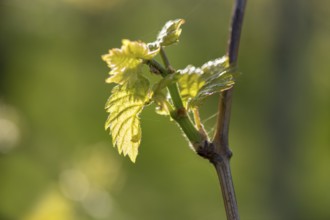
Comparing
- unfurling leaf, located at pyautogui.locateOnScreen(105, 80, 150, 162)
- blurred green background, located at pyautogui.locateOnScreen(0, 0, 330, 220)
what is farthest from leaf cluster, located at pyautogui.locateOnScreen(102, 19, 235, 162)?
blurred green background, located at pyautogui.locateOnScreen(0, 0, 330, 220)

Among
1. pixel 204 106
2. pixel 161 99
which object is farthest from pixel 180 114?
pixel 204 106

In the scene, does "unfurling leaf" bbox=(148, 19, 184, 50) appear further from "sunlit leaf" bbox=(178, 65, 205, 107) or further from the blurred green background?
the blurred green background

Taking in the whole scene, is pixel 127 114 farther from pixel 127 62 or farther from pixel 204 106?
pixel 204 106

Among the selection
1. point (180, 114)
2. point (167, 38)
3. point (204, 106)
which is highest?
point (204, 106)

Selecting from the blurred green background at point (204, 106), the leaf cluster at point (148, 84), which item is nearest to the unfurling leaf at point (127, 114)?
the leaf cluster at point (148, 84)

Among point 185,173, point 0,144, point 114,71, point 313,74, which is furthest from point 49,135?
point 114,71
